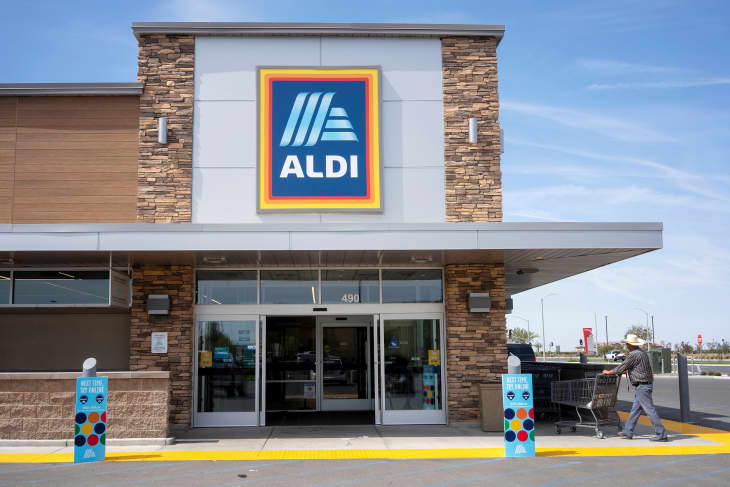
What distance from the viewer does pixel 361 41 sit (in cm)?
1494

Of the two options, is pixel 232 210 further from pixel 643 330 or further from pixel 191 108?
pixel 643 330

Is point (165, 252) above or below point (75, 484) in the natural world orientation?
above

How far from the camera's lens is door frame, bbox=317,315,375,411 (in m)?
17.7

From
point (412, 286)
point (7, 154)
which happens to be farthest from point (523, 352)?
point (7, 154)

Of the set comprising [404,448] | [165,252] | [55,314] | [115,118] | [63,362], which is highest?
[115,118]

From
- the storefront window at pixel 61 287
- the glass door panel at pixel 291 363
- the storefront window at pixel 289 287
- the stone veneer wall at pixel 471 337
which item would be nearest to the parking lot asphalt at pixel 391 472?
the stone veneer wall at pixel 471 337

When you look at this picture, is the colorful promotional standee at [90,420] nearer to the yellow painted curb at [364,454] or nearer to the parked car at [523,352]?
the yellow painted curb at [364,454]

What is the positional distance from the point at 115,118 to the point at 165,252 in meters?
3.92

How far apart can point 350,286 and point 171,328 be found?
12.5ft

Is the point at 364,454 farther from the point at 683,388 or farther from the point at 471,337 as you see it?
the point at 683,388

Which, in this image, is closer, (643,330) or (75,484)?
(75,484)

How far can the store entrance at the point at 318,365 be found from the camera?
17.6 metres

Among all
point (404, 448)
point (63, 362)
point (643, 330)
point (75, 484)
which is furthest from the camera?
point (643, 330)

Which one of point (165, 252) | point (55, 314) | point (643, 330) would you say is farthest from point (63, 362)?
point (643, 330)
